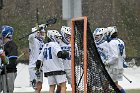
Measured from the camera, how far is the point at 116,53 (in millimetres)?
11109

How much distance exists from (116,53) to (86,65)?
13.2 feet

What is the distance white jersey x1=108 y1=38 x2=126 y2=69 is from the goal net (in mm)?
3270

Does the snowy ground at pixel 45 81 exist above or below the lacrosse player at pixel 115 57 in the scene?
below

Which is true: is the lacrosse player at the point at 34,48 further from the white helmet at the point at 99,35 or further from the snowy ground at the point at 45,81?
the snowy ground at the point at 45,81

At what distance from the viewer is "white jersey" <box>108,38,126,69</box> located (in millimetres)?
11102

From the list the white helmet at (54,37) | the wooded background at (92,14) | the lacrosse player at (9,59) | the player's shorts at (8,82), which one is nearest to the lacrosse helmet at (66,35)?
the white helmet at (54,37)

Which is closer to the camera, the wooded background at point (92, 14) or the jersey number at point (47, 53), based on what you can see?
the jersey number at point (47, 53)

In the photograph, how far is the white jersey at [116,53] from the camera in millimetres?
11102

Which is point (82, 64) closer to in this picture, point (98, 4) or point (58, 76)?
point (58, 76)

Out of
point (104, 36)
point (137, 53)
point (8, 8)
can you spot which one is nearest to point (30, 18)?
point (8, 8)

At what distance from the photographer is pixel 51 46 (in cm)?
1033

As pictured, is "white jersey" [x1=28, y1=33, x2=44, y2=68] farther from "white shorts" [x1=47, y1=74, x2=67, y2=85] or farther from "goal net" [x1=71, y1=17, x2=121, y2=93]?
"goal net" [x1=71, y1=17, x2=121, y2=93]

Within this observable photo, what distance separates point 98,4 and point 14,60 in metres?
16.0

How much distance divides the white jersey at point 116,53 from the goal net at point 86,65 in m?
3.27
